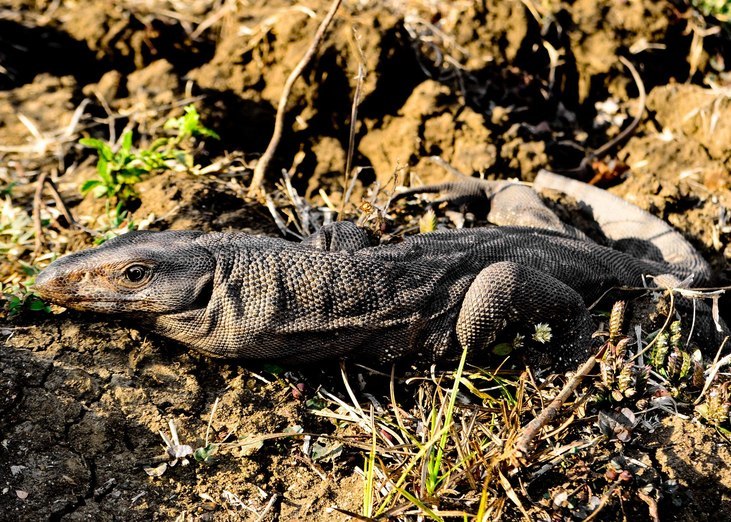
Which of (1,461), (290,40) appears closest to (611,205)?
(290,40)

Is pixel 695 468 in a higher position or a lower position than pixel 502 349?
lower

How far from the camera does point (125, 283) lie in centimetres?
400

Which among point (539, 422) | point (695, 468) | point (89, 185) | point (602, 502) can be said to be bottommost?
point (695, 468)

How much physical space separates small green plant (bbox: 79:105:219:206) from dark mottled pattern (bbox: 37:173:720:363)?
1.26 m

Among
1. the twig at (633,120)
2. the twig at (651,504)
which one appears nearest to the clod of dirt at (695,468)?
the twig at (651,504)

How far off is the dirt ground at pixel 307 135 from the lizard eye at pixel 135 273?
41 centimetres

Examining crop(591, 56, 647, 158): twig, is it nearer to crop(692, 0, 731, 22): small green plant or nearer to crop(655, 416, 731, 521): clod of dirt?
crop(692, 0, 731, 22): small green plant

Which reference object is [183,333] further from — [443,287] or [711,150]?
[711,150]

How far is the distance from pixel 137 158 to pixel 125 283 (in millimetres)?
1806

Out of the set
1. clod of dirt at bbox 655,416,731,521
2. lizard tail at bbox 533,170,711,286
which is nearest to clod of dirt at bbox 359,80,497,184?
lizard tail at bbox 533,170,711,286

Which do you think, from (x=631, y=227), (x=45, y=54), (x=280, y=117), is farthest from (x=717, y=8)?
(x=45, y=54)

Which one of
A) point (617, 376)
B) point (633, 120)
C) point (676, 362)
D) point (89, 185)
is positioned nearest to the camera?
point (617, 376)

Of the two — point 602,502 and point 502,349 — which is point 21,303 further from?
point 602,502

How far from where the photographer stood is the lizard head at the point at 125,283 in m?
3.99
